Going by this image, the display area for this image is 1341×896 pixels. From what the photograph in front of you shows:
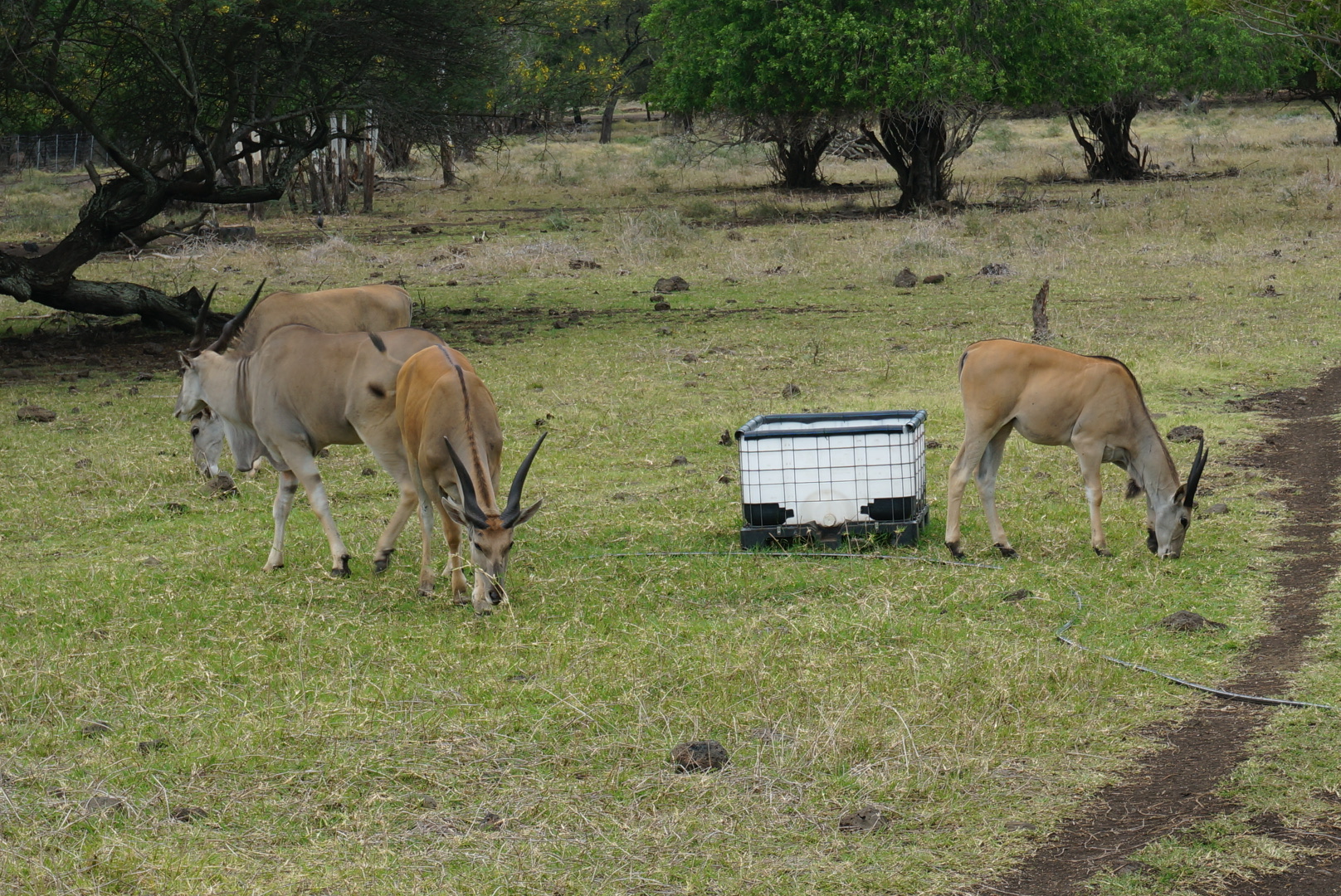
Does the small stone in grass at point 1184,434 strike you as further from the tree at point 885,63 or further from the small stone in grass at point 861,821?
the tree at point 885,63

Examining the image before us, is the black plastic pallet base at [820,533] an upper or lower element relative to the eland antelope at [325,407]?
lower

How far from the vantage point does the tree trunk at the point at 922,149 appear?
32.5 meters

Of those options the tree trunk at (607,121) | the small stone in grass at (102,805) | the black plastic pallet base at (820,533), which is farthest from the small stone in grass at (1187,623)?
the tree trunk at (607,121)

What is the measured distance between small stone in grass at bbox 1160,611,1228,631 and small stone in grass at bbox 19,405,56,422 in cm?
1067

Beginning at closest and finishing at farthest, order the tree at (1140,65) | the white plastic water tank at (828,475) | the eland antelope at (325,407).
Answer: the eland antelope at (325,407)
the white plastic water tank at (828,475)
the tree at (1140,65)

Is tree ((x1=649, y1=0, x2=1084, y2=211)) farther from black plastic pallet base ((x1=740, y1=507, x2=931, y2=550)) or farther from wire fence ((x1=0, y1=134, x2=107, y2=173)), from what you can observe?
Result: wire fence ((x1=0, y1=134, x2=107, y2=173))

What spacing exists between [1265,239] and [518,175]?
25.0 m

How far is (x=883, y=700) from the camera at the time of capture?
6117 mm

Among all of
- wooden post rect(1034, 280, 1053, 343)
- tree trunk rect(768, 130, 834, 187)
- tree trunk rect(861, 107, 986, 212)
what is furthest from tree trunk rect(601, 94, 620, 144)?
wooden post rect(1034, 280, 1053, 343)

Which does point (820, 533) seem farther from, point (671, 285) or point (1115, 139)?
point (1115, 139)

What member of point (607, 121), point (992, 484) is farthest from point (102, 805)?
point (607, 121)

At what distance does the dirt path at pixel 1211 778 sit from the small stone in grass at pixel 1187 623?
0.85 ft

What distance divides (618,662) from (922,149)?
28.1 meters

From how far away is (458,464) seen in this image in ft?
23.1
